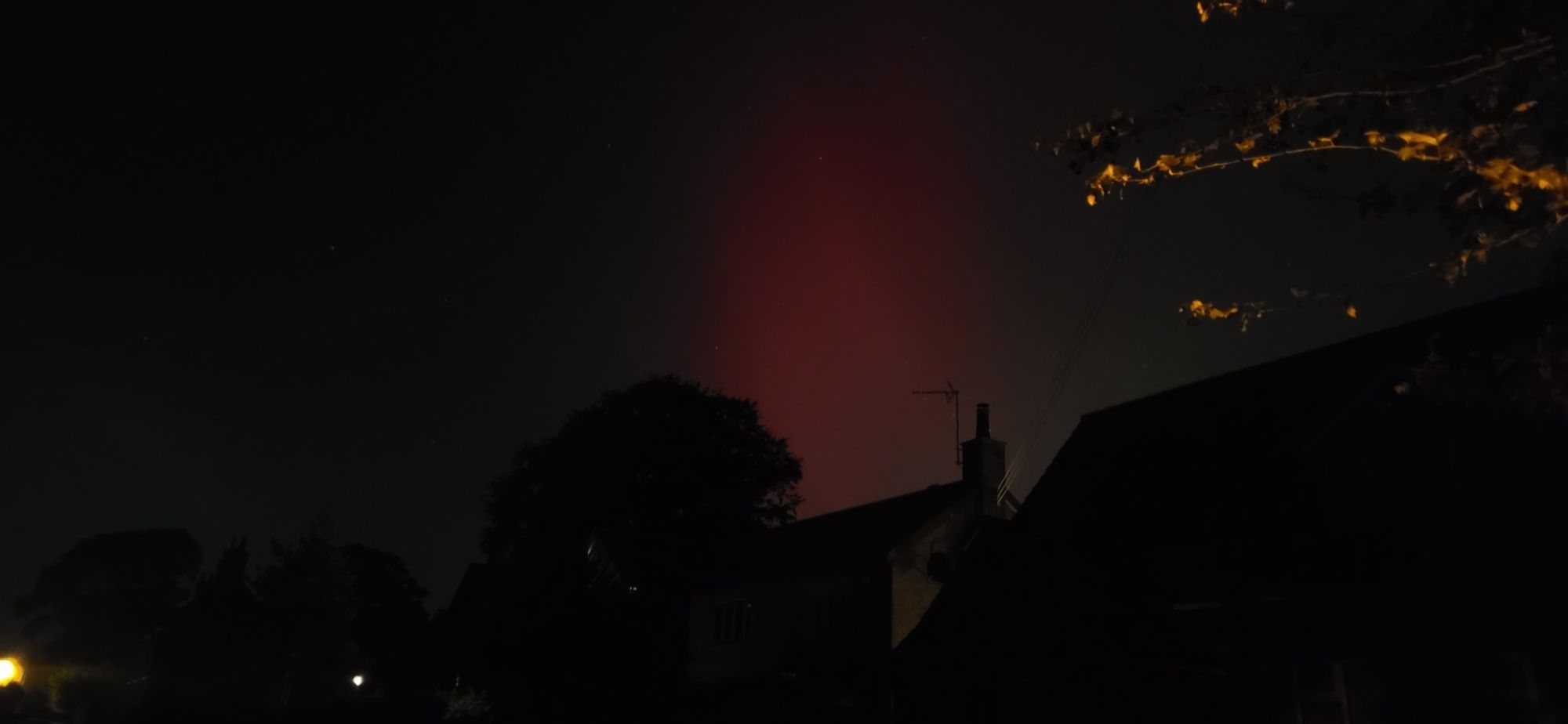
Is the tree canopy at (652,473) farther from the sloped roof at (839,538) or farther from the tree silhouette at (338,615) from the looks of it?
the sloped roof at (839,538)

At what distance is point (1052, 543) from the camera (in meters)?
21.6

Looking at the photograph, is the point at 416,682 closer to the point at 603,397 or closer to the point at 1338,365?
the point at 603,397

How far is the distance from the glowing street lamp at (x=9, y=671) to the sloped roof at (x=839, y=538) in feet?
68.2

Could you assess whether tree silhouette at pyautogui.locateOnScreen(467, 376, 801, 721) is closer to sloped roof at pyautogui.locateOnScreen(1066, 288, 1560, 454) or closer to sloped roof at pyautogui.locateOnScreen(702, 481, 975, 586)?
sloped roof at pyautogui.locateOnScreen(702, 481, 975, 586)

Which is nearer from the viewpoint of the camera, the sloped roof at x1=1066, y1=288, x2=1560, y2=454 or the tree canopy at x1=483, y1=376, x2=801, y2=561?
the sloped roof at x1=1066, y1=288, x2=1560, y2=454

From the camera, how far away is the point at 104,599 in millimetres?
89250

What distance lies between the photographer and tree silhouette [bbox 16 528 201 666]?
87438 millimetres

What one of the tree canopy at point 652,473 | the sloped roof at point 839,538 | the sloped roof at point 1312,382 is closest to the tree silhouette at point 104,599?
the tree canopy at point 652,473

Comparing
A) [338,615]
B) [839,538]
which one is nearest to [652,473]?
[839,538]

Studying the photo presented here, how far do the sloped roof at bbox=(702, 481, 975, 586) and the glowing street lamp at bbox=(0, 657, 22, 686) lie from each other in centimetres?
2078

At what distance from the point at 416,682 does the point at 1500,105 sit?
48773 millimetres

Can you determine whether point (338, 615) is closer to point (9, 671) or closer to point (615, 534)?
point (615, 534)

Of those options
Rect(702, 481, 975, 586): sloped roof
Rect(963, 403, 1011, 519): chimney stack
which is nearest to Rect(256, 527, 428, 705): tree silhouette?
Rect(702, 481, 975, 586): sloped roof

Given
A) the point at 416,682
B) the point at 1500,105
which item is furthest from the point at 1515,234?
the point at 416,682
